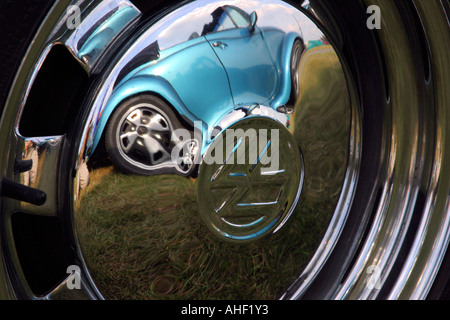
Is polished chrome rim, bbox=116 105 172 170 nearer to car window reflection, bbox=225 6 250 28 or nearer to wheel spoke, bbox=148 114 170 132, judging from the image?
wheel spoke, bbox=148 114 170 132

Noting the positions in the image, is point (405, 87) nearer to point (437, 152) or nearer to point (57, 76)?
point (437, 152)

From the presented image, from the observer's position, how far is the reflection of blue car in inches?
30.4

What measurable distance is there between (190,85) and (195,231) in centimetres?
29

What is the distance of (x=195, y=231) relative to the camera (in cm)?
87

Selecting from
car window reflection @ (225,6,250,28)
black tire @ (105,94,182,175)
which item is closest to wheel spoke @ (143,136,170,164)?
black tire @ (105,94,182,175)

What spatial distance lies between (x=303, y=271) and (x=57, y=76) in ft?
2.34

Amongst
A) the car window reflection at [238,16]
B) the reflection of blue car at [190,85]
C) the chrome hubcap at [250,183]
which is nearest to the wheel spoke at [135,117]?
the reflection of blue car at [190,85]

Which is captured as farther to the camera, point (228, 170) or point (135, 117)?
point (228, 170)

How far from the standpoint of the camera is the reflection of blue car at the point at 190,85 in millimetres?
772

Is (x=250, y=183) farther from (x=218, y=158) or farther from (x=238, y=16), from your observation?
(x=238, y=16)

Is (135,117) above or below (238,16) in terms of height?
below

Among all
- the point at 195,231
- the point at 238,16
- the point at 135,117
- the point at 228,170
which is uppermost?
the point at 238,16

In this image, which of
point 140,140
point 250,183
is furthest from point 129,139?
point 250,183

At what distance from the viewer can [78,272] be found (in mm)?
811
